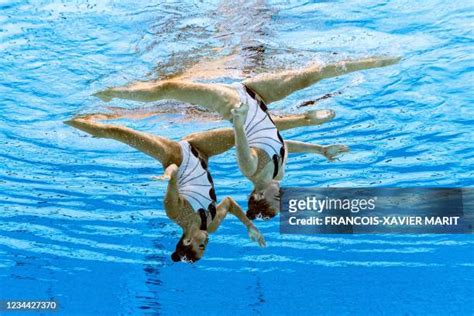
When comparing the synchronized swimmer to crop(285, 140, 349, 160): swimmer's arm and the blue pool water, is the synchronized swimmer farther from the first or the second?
the blue pool water

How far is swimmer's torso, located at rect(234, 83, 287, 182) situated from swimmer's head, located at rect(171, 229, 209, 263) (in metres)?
1.14

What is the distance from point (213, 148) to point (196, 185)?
0.75 meters

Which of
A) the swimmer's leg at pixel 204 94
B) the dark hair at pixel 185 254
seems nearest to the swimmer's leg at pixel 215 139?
the swimmer's leg at pixel 204 94

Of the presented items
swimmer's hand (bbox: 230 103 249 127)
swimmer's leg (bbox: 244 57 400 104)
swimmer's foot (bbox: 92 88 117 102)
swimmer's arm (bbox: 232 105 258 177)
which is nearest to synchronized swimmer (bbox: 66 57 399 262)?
swimmer's leg (bbox: 244 57 400 104)

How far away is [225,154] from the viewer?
16203mm

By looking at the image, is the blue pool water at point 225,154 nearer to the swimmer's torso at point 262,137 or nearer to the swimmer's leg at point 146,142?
the swimmer's torso at point 262,137

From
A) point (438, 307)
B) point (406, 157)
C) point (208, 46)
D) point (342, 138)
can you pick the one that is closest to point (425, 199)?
point (406, 157)

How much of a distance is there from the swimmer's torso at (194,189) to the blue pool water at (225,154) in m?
3.19

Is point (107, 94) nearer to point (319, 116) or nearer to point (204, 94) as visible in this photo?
point (204, 94)

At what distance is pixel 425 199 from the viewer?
20578mm

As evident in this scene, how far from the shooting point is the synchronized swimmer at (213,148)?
25.8ft

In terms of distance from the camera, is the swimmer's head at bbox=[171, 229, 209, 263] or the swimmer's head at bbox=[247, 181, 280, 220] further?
the swimmer's head at bbox=[247, 181, 280, 220]

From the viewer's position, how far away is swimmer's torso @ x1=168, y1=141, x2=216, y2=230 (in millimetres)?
8109

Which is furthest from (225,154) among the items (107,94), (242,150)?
(242,150)
